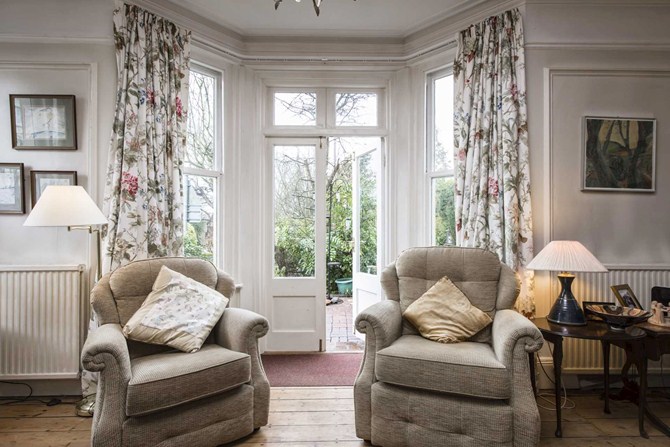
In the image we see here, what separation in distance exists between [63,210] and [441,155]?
2758 mm

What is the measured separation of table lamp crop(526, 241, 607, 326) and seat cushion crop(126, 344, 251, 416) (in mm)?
1803

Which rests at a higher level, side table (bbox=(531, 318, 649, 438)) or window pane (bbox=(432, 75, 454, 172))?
window pane (bbox=(432, 75, 454, 172))

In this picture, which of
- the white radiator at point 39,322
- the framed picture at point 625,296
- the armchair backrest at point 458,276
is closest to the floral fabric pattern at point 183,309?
the white radiator at point 39,322

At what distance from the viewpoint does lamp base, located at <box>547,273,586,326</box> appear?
2175mm

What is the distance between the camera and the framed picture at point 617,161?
268cm

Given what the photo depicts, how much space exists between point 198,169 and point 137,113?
0.65m

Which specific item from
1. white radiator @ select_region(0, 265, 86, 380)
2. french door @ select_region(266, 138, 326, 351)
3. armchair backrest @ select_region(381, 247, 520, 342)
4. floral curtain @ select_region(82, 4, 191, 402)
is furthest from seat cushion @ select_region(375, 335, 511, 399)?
white radiator @ select_region(0, 265, 86, 380)

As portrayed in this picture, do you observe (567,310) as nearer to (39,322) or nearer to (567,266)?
(567,266)

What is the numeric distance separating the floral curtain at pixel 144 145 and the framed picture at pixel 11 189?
2.07 ft

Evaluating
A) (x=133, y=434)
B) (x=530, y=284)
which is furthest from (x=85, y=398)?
(x=530, y=284)

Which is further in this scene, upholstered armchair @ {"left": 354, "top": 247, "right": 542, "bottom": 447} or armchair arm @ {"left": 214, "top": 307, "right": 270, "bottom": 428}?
armchair arm @ {"left": 214, "top": 307, "right": 270, "bottom": 428}

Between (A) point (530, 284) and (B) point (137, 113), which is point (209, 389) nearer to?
(B) point (137, 113)

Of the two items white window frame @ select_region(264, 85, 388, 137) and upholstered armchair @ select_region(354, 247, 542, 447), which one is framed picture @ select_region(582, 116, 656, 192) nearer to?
upholstered armchair @ select_region(354, 247, 542, 447)

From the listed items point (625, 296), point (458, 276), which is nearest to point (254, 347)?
point (458, 276)
